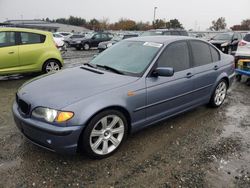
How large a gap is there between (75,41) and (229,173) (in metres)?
19.7

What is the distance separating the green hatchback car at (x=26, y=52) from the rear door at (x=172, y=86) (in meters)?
4.89

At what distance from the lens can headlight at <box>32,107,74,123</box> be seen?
281cm

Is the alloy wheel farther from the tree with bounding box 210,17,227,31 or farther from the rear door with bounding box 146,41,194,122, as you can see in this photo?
the tree with bounding box 210,17,227,31

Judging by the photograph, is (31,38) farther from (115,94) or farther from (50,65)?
(115,94)

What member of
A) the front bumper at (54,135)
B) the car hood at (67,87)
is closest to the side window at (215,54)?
the car hood at (67,87)

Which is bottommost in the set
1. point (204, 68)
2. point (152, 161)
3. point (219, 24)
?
point (152, 161)

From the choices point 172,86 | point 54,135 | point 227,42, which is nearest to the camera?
point 54,135

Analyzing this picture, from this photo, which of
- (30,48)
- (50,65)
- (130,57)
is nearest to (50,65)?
(50,65)

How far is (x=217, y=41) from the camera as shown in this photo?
15.1m

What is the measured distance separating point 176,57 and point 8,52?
5.16 m

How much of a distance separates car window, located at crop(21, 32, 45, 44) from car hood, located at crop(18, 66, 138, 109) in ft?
13.8

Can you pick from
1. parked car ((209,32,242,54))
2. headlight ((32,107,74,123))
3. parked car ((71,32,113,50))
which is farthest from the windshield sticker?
parked car ((71,32,113,50))

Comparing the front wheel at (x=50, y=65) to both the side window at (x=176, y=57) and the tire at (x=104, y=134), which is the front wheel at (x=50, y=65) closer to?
the side window at (x=176, y=57)

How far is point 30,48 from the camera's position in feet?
24.1
